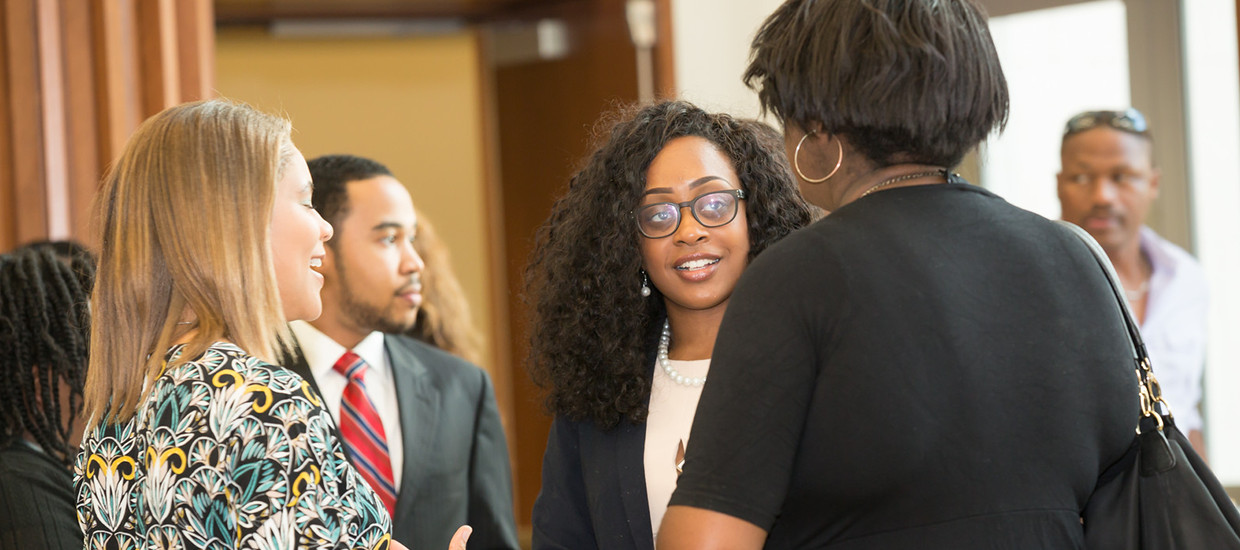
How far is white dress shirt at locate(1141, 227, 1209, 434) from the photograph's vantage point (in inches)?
127

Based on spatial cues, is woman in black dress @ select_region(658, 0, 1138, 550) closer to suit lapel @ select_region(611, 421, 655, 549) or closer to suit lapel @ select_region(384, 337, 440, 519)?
suit lapel @ select_region(611, 421, 655, 549)

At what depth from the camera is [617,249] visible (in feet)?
7.18

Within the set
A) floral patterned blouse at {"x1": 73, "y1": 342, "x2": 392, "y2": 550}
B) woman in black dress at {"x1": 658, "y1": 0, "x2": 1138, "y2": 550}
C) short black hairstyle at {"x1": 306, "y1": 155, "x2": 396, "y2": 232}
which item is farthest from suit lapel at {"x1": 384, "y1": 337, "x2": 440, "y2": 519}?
woman in black dress at {"x1": 658, "y1": 0, "x2": 1138, "y2": 550}

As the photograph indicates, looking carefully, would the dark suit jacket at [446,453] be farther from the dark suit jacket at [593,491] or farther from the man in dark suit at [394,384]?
the dark suit jacket at [593,491]

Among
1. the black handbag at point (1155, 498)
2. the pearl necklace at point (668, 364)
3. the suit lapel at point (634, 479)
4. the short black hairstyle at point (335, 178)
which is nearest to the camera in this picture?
the black handbag at point (1155, 498)

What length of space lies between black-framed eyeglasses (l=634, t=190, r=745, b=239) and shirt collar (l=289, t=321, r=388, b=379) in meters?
1.11

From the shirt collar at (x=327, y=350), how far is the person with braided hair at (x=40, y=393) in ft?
2.58

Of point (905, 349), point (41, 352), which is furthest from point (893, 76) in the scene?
point (41, 352)

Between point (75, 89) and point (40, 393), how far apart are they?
6.29 feet

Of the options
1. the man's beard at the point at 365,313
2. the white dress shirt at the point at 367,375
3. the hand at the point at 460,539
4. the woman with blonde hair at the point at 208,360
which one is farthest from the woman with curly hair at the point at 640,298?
the man's beard at the point at 365,313

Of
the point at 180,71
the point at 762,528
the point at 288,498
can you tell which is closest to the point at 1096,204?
the point at 762,528

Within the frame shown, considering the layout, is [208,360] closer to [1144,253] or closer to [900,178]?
[900,178]

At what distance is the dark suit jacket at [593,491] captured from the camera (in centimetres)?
198

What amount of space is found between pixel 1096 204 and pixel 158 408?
280 centimetres
